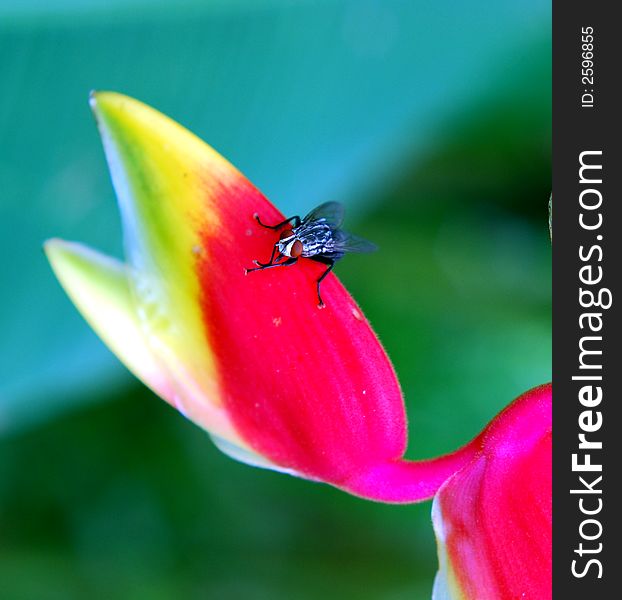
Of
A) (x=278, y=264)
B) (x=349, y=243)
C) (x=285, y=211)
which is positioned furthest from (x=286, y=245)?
(x=285, y=211)

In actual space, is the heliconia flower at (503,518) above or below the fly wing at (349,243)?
below

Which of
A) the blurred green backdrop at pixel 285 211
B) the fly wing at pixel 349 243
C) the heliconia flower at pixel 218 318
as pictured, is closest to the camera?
the heliconia flower at pixel 218 318

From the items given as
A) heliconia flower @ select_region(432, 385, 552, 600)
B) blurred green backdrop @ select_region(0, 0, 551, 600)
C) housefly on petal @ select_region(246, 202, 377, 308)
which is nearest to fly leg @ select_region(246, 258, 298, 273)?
housefly on petal @ select_region(246, 202, 377, 308)

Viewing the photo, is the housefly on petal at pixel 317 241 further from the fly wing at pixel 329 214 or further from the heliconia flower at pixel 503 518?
the heliconia flower at pixel 503 518

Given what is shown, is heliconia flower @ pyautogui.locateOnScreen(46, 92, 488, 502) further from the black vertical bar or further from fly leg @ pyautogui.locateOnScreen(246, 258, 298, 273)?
the black vertical bar

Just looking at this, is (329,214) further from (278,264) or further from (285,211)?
(285,211)

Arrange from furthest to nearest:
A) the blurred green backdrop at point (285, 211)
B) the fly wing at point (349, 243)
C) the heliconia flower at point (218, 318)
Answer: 1. the blurred green backdrop at point (285, 211)
2. the fly wing at point (349, 243)
3. the heliconia flower at point (218, 318)

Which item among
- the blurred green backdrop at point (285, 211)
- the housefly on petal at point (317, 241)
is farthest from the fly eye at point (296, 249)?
the blurred green backdrop at point (285, 211)

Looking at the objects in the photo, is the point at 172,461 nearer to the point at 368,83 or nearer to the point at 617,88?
the point at 368,83
